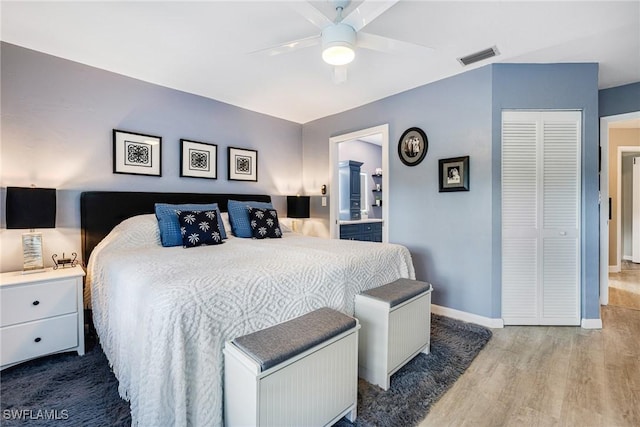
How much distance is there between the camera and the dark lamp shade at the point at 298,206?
421 cm

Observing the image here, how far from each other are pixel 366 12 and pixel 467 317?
108 inches

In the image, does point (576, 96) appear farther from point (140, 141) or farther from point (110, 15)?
point (140, 141)

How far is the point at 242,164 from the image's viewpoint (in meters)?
3.83

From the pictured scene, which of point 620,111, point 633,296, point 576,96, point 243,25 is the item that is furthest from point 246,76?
point 633,296

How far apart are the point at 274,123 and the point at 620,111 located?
4022 mm

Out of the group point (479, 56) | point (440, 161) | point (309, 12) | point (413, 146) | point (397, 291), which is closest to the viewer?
point (309, 12)

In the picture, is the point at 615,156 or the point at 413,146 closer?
the point at 413,146

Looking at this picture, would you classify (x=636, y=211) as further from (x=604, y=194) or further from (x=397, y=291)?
(x=397, y=291)

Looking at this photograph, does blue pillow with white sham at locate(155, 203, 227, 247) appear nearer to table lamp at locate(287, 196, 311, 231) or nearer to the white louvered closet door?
table lamp at locate(287, 196, 311, 231)

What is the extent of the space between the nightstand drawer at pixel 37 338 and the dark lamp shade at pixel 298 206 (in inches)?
104

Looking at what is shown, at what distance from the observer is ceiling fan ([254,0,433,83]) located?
1560mm

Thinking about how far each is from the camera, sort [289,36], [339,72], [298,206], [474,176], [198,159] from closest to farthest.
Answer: [339,72] < [289,36] < [474,176] < [198,159] < [298,206]

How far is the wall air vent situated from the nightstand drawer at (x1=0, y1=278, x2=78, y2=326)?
364cm

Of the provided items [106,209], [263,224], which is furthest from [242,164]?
[106,209]
